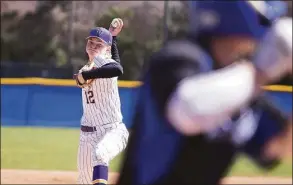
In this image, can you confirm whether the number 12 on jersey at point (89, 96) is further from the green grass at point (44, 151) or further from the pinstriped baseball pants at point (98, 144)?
the green grass at point (44, 151)

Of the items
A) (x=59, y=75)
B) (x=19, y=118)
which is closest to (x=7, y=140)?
(x=19, y=118)

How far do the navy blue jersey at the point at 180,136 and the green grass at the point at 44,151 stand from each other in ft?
27.8

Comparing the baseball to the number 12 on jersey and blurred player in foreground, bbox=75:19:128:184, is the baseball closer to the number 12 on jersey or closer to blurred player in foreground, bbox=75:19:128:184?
blurred player in foreground, bbox=75:19:128:184

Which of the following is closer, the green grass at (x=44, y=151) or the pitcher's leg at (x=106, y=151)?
the pitcher's leg at (x=106, y=151)

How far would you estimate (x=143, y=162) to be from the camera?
1958 millimetres

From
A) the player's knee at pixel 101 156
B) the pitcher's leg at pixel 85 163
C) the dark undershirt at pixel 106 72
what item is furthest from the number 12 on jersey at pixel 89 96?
the player's knee at pixel 101 156

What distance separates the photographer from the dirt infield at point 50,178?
33.8 feet

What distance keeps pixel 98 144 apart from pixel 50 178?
531 cm

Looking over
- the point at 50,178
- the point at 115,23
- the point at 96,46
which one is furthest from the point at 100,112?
the point at 50,178

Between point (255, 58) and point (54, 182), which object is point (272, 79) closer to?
point (255, 58)

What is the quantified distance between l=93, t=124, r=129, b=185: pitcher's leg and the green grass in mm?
4747

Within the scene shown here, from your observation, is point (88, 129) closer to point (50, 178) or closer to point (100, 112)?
point (100, 112)

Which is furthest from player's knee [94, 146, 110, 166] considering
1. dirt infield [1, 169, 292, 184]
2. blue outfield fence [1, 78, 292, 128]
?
blue outfield fence [1, 78, 292, 128]

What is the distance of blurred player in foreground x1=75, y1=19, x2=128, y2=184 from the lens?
5234 millimetres
